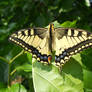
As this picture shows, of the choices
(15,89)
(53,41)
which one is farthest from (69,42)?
(15,89)

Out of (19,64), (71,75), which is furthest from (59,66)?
(19,64)

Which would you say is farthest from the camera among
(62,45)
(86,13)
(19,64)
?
(86,13)

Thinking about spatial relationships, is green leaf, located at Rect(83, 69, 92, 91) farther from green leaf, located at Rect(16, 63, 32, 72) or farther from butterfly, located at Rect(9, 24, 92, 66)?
green leaf, located at Rect(16, 63, 32, 72)

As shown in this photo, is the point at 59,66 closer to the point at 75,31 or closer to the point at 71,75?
the point at 71,75

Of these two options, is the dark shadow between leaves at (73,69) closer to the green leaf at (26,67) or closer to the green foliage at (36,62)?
the green foliage at (36,62)

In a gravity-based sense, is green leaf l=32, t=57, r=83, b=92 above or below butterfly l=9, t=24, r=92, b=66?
below

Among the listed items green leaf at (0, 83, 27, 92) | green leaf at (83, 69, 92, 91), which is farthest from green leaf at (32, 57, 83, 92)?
green leaf at (0, 83, 27, 92)

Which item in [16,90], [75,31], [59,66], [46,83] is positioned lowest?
[16,90]
